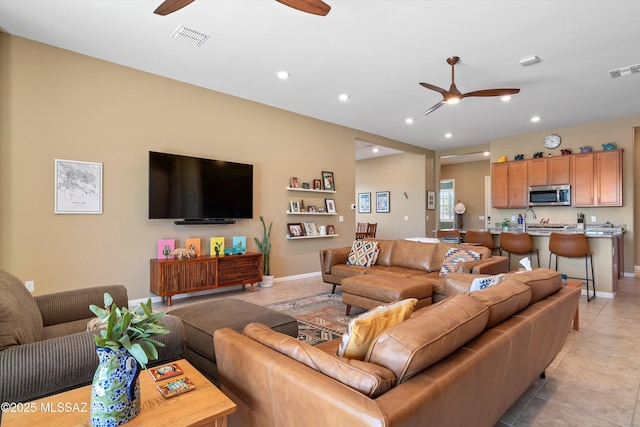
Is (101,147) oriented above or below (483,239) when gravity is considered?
above

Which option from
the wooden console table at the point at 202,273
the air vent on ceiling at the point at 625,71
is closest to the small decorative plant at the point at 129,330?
the wooden console table at the point at 202,273

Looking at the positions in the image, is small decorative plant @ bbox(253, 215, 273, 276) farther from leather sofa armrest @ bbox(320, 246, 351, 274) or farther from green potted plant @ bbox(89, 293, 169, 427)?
green potted plant @ bbox(89, 293, 169, 427)

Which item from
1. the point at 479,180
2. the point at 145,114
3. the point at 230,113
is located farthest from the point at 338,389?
the point at 479,180

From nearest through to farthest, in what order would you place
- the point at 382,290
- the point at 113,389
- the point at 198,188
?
the point at 113,389 → the point at 382,290 → the point at 198,188

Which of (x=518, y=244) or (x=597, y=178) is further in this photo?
(x=597, y=178)

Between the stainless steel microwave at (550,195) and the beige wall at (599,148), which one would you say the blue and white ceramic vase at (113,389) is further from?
the beige wall at (599,148)

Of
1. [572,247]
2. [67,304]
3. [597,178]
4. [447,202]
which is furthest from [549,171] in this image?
[67,304]

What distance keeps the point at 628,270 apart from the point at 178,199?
818 centimetres

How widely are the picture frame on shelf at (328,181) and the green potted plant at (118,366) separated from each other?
5.35 metres

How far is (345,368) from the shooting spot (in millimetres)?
1019

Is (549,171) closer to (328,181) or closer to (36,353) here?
(328,181)

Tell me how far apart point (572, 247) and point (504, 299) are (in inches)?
159

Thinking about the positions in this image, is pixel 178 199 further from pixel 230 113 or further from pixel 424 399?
pixel 424 399

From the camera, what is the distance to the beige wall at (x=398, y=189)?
880 cm
